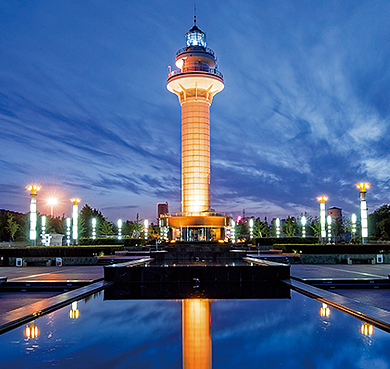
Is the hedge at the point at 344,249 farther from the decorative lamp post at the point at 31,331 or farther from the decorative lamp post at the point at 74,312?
the decorative lamp post at the point at 31,331

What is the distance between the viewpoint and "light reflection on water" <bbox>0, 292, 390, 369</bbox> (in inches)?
184

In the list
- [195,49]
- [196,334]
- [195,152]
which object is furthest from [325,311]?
[195,49]

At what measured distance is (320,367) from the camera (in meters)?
4.47

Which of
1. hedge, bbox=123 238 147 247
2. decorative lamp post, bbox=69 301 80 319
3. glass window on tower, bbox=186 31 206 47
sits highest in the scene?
glass window on tower, bbox=186 31 206 47

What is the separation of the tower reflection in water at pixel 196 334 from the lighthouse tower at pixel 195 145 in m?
45.4

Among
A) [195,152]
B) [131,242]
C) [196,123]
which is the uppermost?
[196,123]

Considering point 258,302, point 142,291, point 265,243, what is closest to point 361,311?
point 258,302

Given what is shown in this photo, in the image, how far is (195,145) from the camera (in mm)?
55781

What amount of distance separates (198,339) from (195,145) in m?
50.7

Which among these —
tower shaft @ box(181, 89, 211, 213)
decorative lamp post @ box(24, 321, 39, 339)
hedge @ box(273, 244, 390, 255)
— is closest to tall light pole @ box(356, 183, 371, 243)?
hedge @ box(273, 244, 390, 255)

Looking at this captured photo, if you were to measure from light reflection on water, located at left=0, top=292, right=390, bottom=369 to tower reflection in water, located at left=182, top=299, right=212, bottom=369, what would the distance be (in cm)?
1

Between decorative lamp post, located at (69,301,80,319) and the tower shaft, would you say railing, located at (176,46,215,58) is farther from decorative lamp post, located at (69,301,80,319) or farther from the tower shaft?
decorative lamp post, located at (69,301,80,319)

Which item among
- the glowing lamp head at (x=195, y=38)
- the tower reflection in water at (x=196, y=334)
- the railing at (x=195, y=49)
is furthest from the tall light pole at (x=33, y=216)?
the glowing lamp head at (x=195, y=38)

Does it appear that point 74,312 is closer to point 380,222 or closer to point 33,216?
point 33,216
